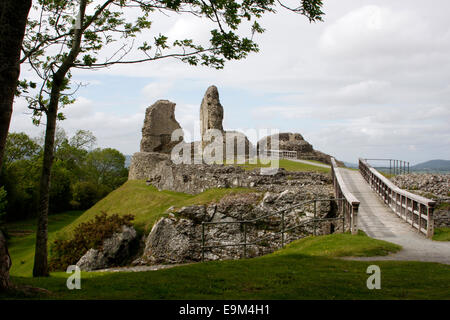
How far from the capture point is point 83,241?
834 inches

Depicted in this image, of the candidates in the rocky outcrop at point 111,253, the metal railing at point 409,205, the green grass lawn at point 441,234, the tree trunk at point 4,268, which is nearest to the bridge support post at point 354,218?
the metal railing at point 409,205

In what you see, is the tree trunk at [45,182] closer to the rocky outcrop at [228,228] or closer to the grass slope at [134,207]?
the rocky outcrop at [228,228]

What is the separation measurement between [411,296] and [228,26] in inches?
350

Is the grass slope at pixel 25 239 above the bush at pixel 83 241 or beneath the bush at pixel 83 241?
beneath

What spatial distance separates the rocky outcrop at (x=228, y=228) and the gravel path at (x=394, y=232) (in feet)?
6.96

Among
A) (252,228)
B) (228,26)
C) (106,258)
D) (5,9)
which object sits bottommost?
(106,258)

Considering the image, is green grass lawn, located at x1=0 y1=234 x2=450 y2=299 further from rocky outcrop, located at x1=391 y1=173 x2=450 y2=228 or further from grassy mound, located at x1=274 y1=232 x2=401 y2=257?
rocky outcrop, located at x1=391 y1=173 x2=450 y2=228

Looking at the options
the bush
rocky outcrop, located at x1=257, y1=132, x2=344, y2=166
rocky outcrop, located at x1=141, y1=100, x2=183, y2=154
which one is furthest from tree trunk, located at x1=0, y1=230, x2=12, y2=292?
rocky outcrop, located at x1=257, y1=132, x2=344, y2=166

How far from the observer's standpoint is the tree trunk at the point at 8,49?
242 inches

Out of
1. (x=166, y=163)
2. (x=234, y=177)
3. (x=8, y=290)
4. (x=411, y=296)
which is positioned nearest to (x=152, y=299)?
(x=8, y=290)

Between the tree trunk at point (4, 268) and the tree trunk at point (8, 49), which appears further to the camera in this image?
the tree trunk at point (8, 49)

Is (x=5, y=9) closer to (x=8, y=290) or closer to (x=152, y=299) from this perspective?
(x=8, y=290)

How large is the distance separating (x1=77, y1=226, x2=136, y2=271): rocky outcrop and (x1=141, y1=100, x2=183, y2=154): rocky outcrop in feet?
67.1
